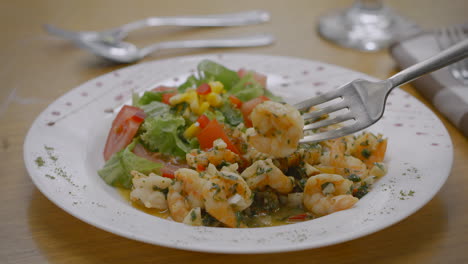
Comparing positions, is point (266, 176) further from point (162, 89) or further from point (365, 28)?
point (365, 28)

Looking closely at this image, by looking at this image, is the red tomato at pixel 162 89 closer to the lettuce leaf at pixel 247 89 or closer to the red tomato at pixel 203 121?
the lettuce leaf at pixel 247 89

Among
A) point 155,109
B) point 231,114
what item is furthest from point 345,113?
point 155,109

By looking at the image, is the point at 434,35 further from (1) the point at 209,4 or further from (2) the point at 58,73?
(2) the point at 58,73

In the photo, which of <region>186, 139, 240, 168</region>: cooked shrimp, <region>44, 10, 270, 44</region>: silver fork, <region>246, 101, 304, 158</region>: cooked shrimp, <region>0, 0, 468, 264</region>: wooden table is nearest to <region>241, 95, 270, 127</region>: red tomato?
<region>186, 139, 240, 168</region>: cooked shrimp

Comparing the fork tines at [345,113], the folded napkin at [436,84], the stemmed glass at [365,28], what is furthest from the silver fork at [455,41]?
the fork tines at [345,113]

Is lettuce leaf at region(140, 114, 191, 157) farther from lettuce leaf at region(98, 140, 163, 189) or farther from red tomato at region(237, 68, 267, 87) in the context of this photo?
red tomato at region(237, 68, 267, 87)

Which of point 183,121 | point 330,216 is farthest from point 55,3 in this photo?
point 330,216
